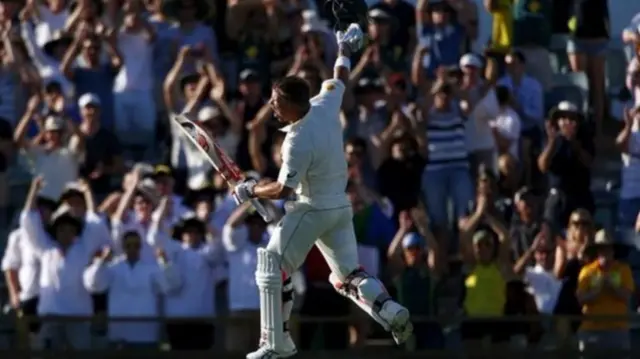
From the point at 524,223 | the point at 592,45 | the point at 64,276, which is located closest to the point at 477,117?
the point at 524,223

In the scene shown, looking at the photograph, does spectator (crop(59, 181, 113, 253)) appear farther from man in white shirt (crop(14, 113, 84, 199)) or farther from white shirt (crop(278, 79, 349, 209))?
white shirt (crop(278, 79, 349, 209))

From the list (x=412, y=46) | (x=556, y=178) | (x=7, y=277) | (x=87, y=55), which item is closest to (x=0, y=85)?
(x=87, y=55)

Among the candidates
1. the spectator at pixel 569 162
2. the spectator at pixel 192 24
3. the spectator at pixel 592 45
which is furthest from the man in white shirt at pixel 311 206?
the spectator at pixel 592 45

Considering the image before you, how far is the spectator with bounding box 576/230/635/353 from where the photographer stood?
17.5 meters

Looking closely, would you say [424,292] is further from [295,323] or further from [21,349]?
[21,349]

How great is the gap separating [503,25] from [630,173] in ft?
7.21

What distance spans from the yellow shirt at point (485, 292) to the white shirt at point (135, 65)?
12.1ft

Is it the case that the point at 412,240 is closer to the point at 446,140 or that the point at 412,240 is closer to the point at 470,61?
the point at 446,140

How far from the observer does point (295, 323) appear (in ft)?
58.2

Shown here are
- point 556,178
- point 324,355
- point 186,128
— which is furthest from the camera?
point 556,178

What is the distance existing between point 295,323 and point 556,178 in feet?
8.85

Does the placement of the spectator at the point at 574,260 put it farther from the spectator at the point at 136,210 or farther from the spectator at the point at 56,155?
the spectator at the point at 56,155

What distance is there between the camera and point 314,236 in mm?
13828

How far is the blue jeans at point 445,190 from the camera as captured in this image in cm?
1873
